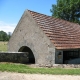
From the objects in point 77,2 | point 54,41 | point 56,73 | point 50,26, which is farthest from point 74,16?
point 56,73

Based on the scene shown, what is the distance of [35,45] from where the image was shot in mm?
19250

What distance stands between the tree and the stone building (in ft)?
67.2

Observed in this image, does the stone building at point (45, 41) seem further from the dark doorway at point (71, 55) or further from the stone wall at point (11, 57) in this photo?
the stone wall at point (11, 57)

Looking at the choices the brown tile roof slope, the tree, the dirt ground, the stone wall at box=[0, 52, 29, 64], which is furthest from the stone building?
the tree

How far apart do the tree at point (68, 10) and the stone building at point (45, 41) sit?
20479 millimetres

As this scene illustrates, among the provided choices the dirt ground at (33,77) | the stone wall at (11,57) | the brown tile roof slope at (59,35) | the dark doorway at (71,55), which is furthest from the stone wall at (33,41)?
the dirt ground at (33,77)

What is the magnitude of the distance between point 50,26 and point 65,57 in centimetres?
353

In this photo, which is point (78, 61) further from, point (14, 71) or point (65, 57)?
point (14, 71)

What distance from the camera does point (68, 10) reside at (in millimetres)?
41969

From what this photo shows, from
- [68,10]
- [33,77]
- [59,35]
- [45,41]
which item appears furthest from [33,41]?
[68,10]

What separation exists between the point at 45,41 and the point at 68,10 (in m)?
25.4

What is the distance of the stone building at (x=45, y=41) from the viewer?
17688 mm

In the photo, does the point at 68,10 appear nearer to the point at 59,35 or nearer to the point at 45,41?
the point at 59,35

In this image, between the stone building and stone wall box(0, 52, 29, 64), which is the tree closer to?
the stone building
